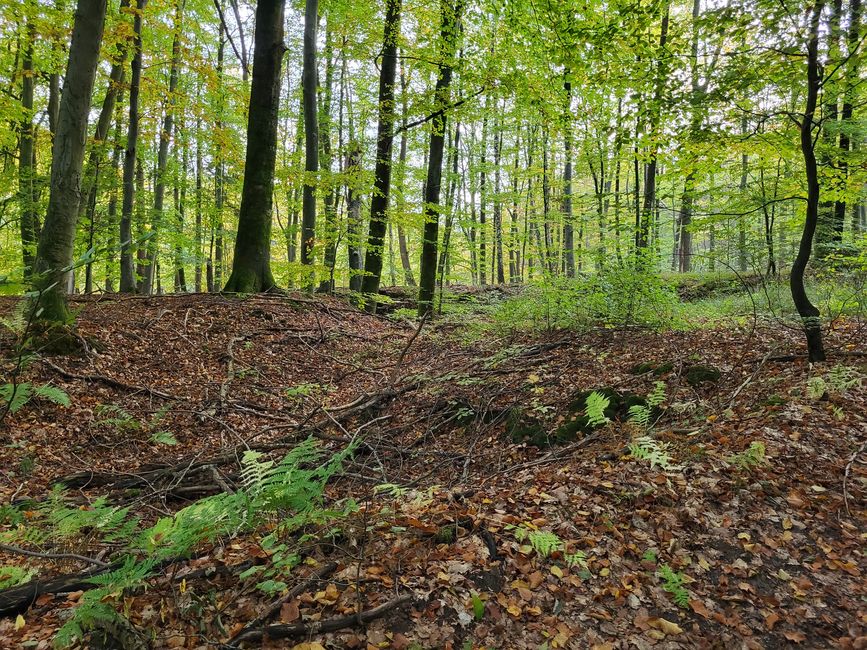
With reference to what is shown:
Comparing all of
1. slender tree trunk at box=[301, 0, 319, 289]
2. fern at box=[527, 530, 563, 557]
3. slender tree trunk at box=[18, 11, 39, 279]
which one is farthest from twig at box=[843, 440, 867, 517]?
slender tree trunk at box=[18, 11, 39, 279]

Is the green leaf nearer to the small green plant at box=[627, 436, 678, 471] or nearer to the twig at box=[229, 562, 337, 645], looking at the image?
the twig at box=[229, 562, 337, 645]

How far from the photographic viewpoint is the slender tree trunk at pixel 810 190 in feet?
13.4

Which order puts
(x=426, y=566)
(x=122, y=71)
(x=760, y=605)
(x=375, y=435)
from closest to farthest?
(x=760, y=605), (x=426, y=566), (x=375, y=435), (x=122, y=71)

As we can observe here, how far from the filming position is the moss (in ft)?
16.4

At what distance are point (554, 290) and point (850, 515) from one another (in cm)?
520

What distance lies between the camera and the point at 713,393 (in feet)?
15.7

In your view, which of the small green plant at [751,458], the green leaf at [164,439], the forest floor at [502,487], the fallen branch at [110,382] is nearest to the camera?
the forest floor at [502,487]

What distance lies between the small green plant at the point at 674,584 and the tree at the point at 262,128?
8.83 meters

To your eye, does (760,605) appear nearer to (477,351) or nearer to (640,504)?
(640,504)

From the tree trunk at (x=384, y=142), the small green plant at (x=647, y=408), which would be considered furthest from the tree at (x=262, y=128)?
the small green plant at (x=647, y=408)

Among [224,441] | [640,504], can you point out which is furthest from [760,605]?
[224,441]

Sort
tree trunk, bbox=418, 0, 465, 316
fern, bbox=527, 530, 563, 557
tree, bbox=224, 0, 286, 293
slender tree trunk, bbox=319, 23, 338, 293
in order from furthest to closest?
slender tree trunk, bbox=319, 23, 338, 293 < tree trunk, bbox=418, 0, 465, 316 < tree, bbox=224, 0, 286, 293 < fern, bbox=527, 530, 563, 557

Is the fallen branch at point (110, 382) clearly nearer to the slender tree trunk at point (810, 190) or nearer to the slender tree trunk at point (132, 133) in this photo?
the slender tree trunk at point (132, 133)

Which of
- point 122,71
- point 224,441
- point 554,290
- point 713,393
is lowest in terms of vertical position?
point 224,441
